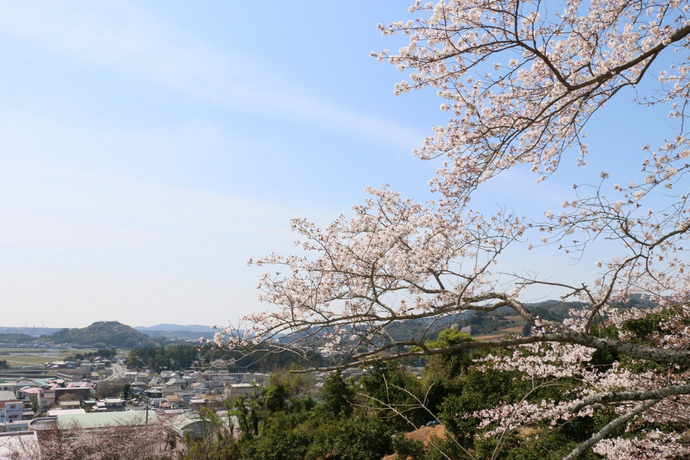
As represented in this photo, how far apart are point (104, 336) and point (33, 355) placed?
14857mm

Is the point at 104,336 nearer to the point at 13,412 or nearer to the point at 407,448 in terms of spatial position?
the point at 13,412

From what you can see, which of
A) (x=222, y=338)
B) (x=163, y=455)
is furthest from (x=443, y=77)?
(x=163, y=455)

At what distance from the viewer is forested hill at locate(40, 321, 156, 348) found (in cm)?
9425

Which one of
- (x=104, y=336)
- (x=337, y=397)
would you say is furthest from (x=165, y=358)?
(x=337, y=397)

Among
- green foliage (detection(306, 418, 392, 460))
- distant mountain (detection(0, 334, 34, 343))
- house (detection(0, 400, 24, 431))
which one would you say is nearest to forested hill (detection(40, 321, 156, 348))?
distant mountain (detection(0, 334, 34, 343))

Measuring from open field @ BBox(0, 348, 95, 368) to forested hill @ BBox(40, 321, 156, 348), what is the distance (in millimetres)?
5906

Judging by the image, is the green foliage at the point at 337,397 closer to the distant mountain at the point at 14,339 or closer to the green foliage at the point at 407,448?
the green foliage at the point at 407,448

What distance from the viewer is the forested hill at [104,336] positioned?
94.2 m

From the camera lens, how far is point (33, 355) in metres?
83.9

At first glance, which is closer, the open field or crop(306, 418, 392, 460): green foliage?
crop(306, 418, 392, 460): green foliage

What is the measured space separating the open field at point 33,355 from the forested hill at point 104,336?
19.4 ft

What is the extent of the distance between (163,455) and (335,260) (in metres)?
12.9

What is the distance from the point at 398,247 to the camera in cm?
393

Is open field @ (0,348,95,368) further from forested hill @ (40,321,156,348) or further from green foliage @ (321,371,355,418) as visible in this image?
green foliage @ (321,371,355,418)
